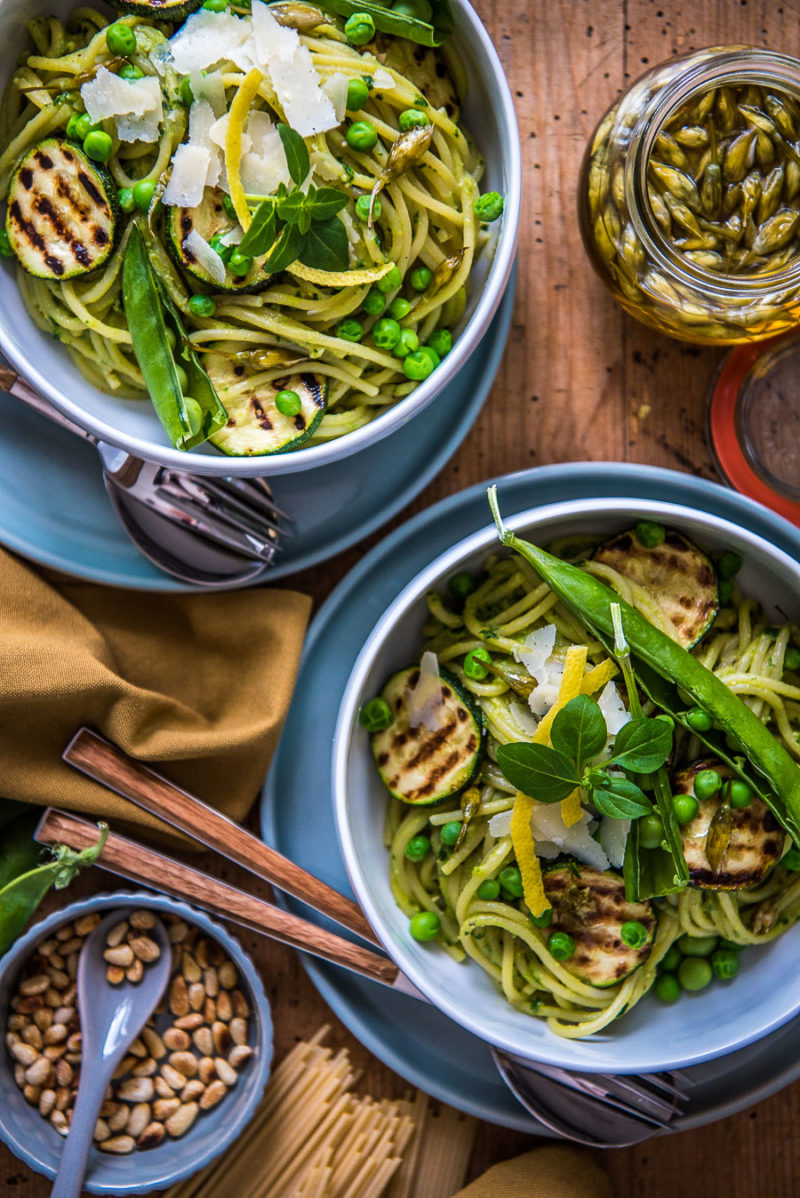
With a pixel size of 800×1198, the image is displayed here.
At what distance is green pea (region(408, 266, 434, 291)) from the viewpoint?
2.33m

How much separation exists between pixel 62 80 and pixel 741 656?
2010mm

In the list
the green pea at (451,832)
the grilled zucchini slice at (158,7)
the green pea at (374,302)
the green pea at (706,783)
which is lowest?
the green pea at (451,832)

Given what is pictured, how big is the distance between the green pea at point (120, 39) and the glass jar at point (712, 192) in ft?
3.59

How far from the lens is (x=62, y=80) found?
7.20 ft

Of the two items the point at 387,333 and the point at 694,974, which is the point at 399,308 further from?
the point at 694,974

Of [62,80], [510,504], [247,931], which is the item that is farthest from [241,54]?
[247,931]

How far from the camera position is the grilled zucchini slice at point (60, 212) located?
2.18 metres

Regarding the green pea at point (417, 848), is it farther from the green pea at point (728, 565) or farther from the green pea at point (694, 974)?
the green pea at point (728, 565)

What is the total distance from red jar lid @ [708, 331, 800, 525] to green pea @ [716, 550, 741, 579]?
14.4 inches

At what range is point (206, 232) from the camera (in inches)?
85.7

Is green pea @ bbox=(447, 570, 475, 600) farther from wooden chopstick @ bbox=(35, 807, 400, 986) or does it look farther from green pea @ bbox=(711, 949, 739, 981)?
green pea @ bbox=(711, 949, 739, 981)

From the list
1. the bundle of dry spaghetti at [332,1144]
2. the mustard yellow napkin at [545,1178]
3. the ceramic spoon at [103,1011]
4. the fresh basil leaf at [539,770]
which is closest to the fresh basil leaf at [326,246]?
the fresh basil leaf at [539,770]

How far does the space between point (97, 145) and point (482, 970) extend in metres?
2.10

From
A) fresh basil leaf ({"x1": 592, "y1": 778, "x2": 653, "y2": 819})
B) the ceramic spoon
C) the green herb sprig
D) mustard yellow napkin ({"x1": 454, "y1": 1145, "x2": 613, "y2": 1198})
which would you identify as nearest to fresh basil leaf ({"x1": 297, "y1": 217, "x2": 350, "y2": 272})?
the green herb sprig
